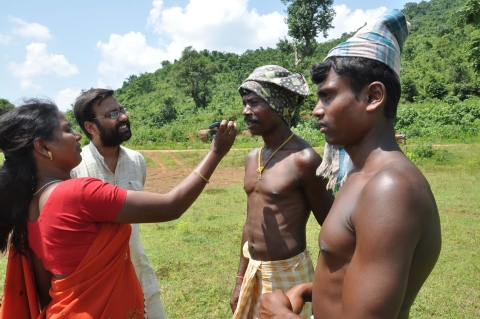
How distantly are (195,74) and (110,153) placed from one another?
32.2 m

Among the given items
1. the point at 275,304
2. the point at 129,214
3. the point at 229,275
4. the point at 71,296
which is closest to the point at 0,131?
the point at 129,214

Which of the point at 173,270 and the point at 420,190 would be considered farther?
the point at 173,270

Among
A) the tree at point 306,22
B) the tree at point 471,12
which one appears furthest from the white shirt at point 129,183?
the tree at point 306,22

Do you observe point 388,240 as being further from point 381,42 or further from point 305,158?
point 305,158

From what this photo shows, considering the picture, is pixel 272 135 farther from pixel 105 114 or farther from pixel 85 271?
pixel 85 271

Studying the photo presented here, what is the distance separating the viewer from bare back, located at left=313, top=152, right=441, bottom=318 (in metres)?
1.01

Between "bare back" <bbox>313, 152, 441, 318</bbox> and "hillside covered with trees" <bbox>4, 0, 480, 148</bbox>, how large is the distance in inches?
561

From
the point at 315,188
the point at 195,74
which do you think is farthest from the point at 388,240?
the point at 195,74

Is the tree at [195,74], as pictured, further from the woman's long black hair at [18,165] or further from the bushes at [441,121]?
the woman's long black hair at [18,165]

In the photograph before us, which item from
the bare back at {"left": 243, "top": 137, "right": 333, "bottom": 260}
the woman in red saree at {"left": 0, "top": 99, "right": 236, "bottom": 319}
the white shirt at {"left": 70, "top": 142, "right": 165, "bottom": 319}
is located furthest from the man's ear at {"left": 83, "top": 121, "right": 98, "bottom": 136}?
the bare back at {"left": 243, "top": 137, "right": 333, "bottom": 260}

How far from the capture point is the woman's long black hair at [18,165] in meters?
1.74

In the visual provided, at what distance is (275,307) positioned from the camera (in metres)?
1.42

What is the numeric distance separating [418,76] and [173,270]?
3026 cm

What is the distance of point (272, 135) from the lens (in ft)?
8.42
